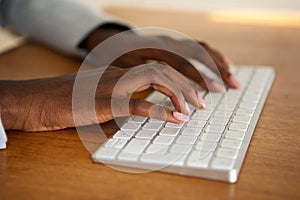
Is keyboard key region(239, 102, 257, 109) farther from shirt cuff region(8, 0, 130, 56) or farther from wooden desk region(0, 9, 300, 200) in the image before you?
shirt cuff region(8, 0, 130, 56)

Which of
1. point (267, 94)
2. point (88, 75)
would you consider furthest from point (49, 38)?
point (267, 94)

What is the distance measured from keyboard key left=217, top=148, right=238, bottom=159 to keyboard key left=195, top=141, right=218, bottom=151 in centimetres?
1

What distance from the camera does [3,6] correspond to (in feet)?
4.75


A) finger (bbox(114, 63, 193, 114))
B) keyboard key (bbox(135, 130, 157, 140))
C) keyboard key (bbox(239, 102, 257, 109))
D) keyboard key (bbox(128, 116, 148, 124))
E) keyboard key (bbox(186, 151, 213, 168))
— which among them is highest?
finger (bbox(114, 63, 193, 114))

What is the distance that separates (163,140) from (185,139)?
1.2 inches

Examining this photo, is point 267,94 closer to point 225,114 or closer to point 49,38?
point 225,114

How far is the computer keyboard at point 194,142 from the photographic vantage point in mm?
682

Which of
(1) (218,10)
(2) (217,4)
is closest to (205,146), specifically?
(1) (218,10)

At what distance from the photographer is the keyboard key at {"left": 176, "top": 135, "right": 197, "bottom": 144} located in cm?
74

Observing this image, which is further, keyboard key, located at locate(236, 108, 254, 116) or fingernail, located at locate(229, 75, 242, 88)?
fingernail, located at locate(229, 75, 242, 88)

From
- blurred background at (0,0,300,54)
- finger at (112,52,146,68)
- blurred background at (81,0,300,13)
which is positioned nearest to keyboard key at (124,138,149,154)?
finger at (112,52,146,68)

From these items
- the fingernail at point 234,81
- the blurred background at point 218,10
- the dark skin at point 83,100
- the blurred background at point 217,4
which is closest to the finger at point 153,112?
the dark skin at point 83,100

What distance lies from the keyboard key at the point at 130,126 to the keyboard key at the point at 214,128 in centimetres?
11

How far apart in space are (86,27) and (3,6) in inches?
13.0
